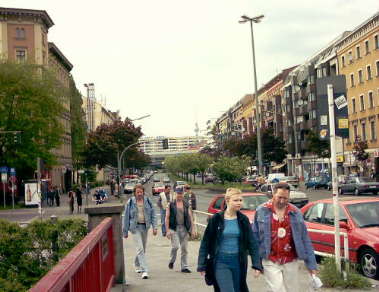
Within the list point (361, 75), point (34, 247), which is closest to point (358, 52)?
point (361, 75)

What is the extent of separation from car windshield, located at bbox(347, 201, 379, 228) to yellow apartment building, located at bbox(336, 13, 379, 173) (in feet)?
156

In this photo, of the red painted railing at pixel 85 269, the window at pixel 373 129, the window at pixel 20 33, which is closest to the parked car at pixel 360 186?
the window at pixel 373 129

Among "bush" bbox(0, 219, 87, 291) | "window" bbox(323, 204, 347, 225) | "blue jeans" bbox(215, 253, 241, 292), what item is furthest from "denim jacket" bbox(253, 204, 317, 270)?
"window" bbox(323, 204, 347, 225)

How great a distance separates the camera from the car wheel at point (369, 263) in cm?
976

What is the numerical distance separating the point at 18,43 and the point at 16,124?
66.4ft

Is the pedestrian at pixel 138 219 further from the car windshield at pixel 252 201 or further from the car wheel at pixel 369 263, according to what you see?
the car windshield at pixel 252 201

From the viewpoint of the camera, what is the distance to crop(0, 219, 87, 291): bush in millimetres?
8758

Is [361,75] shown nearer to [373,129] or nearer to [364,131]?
[364,131]

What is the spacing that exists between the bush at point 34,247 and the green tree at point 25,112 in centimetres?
3860

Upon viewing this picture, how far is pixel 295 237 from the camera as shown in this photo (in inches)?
248

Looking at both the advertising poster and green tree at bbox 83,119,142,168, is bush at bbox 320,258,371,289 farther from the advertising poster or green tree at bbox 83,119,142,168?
green tree at bbox 83,119,142,168

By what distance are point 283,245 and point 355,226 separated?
4.76m

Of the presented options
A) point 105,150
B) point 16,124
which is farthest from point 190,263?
point 105,150

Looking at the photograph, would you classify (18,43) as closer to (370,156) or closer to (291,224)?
(370,156)
